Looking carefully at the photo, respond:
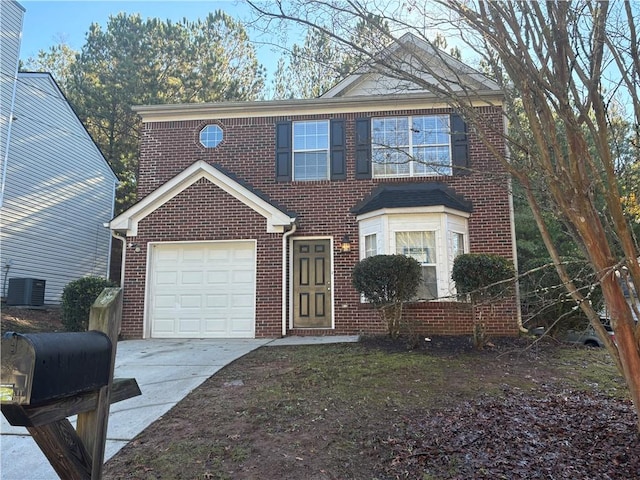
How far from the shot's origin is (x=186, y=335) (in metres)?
9.97

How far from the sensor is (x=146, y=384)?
18.7 ft

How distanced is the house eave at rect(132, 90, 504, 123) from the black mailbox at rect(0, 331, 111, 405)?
9.46 meters

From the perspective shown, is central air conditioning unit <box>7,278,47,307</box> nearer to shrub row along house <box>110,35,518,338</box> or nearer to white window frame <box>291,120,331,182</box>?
shrub row along house <box>110,35,518,338</box>

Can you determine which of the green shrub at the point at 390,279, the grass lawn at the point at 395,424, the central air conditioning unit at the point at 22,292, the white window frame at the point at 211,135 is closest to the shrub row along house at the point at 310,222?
the white window frame at the point at 211,135

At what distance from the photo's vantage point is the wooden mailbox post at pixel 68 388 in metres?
1.51

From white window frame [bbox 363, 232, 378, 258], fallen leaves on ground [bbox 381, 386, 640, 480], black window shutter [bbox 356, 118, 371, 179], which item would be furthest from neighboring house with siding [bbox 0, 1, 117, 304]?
fallen leaves on ground [bbox 381, 386, 640, 480]

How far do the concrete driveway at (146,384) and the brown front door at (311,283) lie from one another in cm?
121

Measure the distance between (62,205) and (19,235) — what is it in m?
1.94

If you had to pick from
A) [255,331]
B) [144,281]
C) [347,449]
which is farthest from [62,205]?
[347,449]

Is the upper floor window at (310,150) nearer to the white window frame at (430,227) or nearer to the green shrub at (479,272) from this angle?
the white window frame at (430,227)

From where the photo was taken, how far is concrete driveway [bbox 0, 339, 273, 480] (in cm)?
371

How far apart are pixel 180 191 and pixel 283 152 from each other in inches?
98.8

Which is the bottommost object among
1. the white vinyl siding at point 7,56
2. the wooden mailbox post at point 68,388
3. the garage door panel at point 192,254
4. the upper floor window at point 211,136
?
the wooden mailbox post at point 68,388

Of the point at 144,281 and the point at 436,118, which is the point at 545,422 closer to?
the point at 436,118
